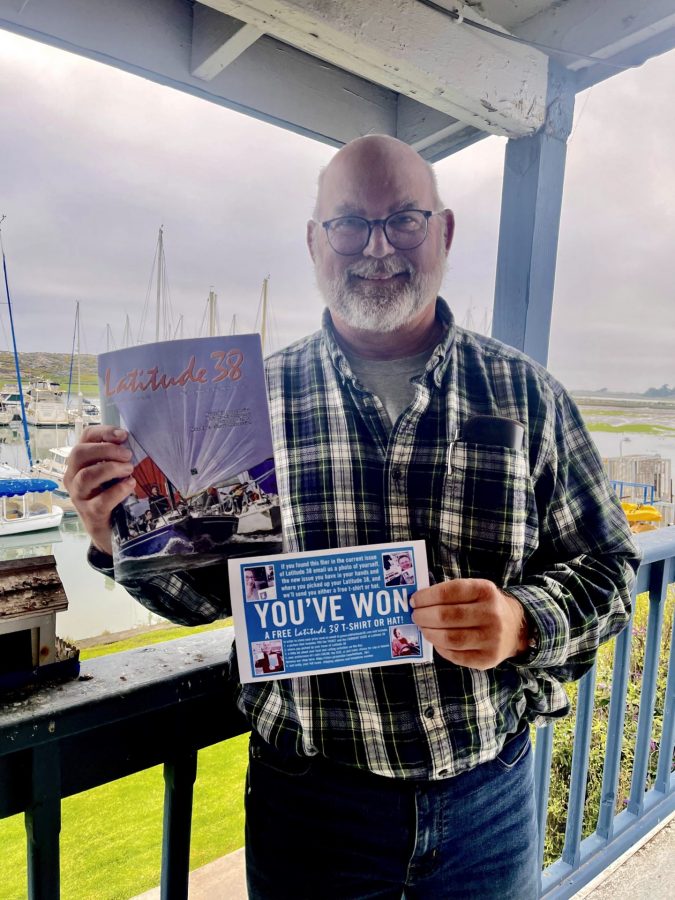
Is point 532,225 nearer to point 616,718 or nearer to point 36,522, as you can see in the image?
point 36,522

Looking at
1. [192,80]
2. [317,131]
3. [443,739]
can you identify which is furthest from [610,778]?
[192,80]

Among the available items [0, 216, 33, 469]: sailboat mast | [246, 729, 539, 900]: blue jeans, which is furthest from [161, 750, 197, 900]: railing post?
[0, 216, 33, 469]: sailboat mast

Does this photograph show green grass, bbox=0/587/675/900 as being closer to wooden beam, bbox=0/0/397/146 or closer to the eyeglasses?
the eyeglasses

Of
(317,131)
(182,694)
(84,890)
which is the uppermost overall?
(317,131)

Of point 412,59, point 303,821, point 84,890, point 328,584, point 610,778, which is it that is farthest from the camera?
point 610,778

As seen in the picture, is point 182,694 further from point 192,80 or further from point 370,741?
point 192,80

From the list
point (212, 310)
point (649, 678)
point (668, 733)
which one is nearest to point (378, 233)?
point (212, 310)
